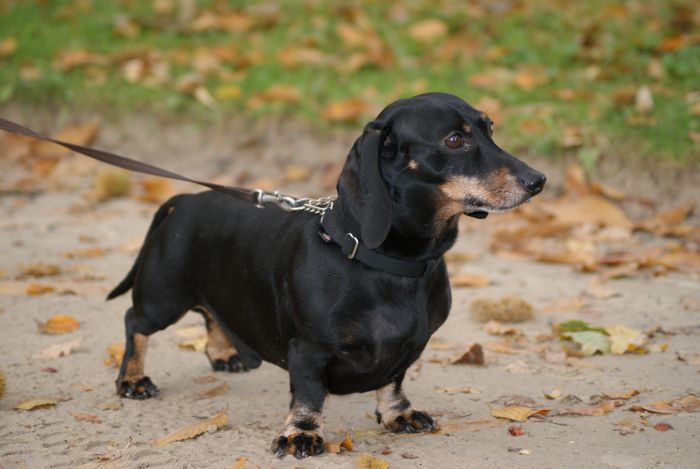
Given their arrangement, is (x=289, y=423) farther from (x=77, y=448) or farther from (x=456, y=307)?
(x=456, y=307)

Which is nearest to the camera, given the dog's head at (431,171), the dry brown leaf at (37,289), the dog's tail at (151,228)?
the dog's head at (431,171)

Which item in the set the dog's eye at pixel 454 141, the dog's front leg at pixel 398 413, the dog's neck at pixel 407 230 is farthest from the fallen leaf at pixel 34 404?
the dog's eye at pixel 454 141

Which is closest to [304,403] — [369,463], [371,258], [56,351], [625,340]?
[369,463]

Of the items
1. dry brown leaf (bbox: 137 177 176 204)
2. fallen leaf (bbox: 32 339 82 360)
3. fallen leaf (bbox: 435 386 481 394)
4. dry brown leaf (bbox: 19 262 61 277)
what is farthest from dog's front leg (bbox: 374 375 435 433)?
dry brown leaf (bbox: 137 177 176 204)

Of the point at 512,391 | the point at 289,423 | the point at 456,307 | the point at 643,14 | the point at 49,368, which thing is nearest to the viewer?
the point at 289,423

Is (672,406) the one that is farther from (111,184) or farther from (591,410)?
(111,184)

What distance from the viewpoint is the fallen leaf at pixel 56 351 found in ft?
13.8

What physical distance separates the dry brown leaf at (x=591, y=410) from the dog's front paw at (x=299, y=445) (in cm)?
101

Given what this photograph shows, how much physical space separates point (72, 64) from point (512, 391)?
271 inches

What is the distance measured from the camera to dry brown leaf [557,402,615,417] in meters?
3.45

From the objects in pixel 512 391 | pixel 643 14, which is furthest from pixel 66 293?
pixel 643 14

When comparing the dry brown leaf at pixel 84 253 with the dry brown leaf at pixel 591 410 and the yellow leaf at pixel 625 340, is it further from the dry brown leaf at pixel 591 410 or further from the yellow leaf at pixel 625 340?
the dry brown leaf at pixel 591 410

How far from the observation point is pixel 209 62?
350 inches

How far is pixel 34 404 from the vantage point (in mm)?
3615
